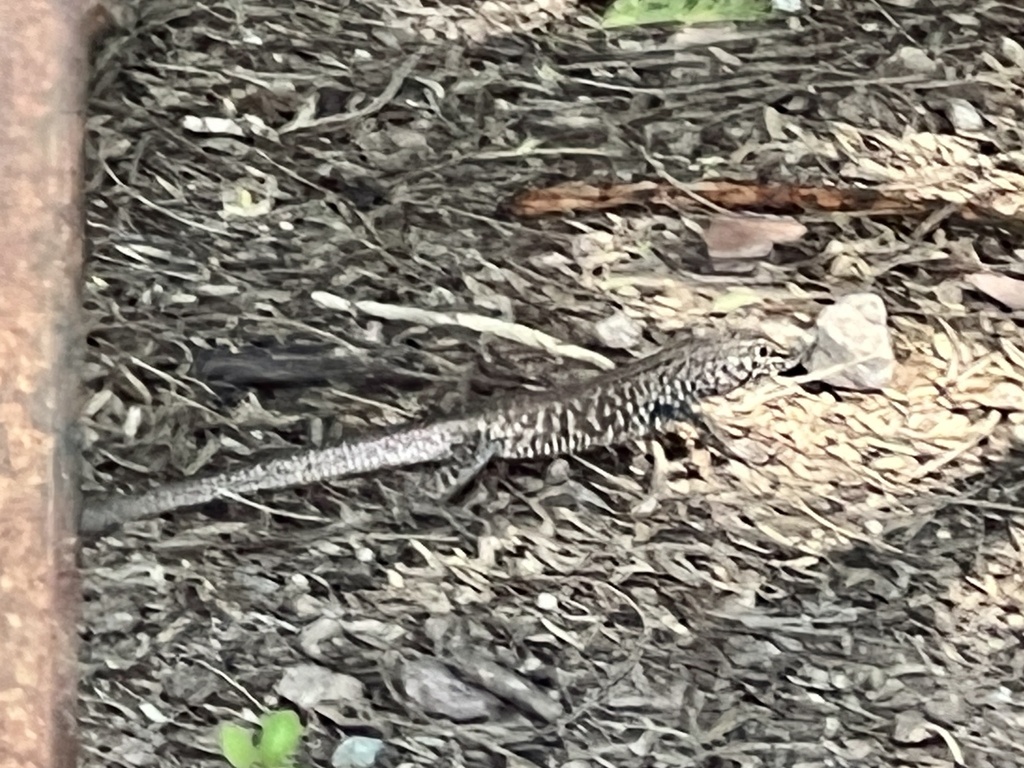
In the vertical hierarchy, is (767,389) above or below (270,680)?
above

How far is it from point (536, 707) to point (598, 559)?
150 mm

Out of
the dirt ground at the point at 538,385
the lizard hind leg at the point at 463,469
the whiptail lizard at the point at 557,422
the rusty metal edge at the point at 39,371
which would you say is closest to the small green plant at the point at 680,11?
the dirt ground at the point at 538,385

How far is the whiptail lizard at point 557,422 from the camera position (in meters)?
1.02

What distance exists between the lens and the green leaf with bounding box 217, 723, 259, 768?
3.34 feet

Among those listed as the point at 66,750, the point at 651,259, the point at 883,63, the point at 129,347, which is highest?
the point at 883,63

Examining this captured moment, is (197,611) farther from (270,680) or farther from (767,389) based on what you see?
(767,389)

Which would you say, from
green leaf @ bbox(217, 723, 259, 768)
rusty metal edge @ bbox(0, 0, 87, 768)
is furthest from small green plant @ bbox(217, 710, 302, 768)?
rusty metal edge @ bbox(0, 0, 87, 768)

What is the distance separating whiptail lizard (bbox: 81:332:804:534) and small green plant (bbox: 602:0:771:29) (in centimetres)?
32

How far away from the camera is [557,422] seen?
1.03m

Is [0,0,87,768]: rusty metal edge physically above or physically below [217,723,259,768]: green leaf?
above

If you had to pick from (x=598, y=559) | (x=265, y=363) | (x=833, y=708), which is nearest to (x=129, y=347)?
Result: (x=265, y=363)

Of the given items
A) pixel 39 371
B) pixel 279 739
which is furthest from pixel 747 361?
pixel 39 371

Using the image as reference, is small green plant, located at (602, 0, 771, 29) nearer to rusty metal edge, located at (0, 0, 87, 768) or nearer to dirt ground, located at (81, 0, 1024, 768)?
dirt ground, located at (81, 0, 1024, 768)

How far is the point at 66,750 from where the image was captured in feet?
3.45
